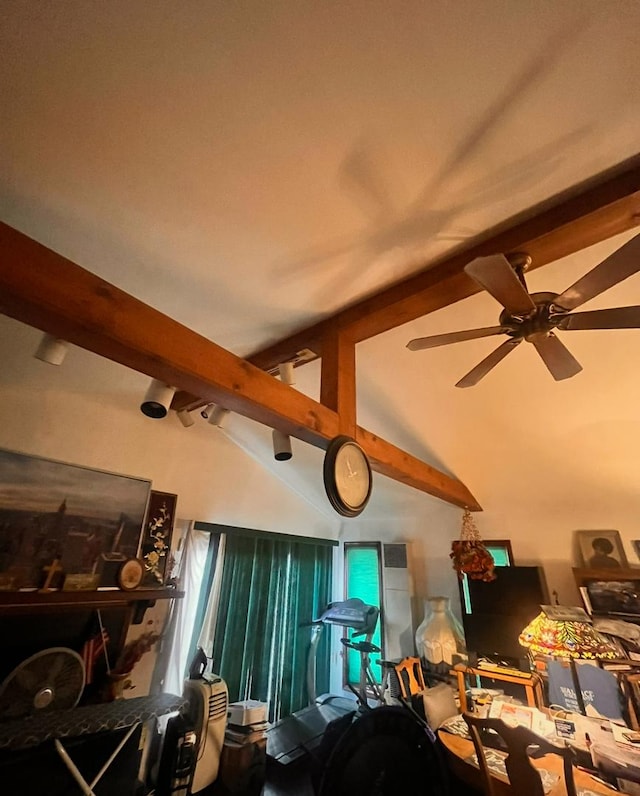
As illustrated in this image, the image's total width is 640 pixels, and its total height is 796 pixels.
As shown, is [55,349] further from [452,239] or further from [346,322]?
[452,239]

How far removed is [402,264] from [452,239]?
0.24 metres

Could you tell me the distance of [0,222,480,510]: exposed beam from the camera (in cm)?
100

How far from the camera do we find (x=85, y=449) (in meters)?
2.79

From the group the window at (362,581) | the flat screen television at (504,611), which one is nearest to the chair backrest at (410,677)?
the flat screen television at (504,611)

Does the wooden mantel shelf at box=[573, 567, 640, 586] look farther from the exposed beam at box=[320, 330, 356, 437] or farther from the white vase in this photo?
the exposed beam at box=[320, 330, 356, 437]

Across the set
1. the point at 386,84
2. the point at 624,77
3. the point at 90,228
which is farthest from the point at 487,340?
the point at 90,228

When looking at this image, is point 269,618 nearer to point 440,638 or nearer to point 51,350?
point 440,638

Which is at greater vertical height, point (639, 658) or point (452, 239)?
point (452, 239)

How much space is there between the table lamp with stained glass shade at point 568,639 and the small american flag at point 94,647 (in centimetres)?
277

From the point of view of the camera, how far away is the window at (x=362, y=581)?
4.13m

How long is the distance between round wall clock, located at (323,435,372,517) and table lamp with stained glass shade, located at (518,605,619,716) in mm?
1429

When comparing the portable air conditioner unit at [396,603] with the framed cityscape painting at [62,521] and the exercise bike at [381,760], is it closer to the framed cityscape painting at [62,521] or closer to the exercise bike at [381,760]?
the exercise bike at [381,760]

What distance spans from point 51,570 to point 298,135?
286 cm

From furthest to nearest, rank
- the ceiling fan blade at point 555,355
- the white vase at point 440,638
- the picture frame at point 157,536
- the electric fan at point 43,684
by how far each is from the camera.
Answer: the white vase at point 440,638 < the picture frame at point 157,536 < the electric fan at point 43,684 < the ceiling fan blade at point 555,355
